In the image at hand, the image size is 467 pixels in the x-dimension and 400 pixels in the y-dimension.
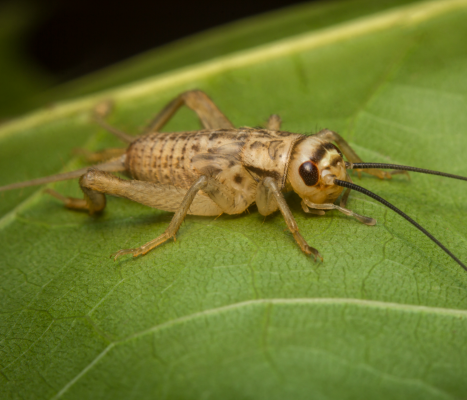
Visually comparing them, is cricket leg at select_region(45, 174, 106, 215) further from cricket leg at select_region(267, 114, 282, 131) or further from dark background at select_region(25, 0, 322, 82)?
dark background at select_region(25, 0, 322, 82)

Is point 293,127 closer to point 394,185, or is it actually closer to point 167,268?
point 394,185

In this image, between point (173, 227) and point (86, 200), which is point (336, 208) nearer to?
point (173, 227)

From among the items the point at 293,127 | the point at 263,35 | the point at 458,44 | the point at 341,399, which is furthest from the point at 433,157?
the point at 263,35

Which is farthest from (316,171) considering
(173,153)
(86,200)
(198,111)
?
(86,200)

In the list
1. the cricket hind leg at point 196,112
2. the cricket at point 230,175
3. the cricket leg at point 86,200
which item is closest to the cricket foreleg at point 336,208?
the cricket at point 230,175

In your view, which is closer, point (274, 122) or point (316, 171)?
point (316, 171)

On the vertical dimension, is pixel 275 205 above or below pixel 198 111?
below

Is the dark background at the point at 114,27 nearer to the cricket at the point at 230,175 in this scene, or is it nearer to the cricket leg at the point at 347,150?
the cricket at the point at 230,175
